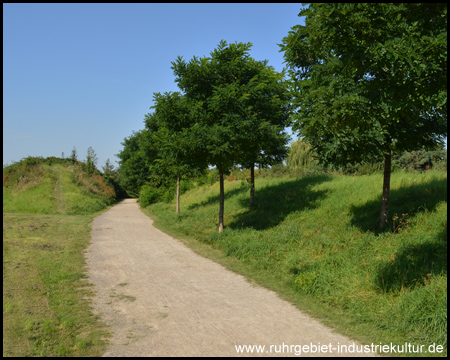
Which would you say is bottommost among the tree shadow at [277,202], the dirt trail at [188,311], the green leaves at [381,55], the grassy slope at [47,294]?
the dirt trail at [188,311]

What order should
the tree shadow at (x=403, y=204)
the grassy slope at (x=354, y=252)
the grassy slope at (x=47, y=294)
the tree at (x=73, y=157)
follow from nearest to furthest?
the grassy slope at (x=47, y=294)
the grassy slope at (x=354, y=252)
the tree shadow at (x=403, y=204)
the tree at (x=73, y=157)

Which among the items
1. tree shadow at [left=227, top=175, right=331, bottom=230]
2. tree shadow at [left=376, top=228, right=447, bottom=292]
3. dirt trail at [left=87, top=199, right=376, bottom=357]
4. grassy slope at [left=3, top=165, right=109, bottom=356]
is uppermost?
tree shadow at [left=227, top=175, right=331, bottom=230]

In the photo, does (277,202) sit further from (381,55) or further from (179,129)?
(381,55)

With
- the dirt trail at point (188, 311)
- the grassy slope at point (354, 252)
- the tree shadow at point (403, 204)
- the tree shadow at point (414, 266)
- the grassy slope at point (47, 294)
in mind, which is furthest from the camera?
the tree shadow at point (403, 204)

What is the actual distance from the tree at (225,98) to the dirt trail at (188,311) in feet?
15.7

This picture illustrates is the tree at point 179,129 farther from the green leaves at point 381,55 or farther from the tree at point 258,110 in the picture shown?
the green leaves at point 381,55

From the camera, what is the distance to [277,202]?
58.3ft

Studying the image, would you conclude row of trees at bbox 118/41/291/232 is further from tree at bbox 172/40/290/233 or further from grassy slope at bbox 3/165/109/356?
grassy slope at bbox 3/165/109/356

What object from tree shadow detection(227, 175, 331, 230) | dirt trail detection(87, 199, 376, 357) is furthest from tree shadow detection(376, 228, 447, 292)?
tree shadow detection(227, 175, 331, 230)

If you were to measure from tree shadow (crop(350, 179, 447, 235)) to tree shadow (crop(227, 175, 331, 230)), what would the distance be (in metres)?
3.11

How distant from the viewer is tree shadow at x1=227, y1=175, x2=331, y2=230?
15219 mm

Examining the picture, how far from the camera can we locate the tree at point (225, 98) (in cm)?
1275

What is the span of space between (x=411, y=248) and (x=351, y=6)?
6005mm

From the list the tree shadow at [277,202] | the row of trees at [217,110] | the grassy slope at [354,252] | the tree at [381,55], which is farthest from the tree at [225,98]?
the tree at [381,55]
